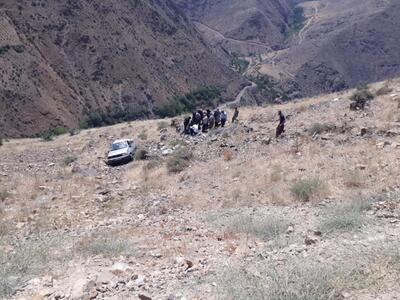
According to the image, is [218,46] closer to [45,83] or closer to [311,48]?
[311,48]

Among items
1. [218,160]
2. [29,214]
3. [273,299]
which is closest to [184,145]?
[218,160]

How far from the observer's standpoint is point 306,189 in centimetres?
1166

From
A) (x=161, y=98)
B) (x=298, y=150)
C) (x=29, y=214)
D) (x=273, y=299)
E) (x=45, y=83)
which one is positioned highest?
(x=273, y=299)

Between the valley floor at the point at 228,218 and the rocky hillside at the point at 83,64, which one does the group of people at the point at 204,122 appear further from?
the rocky hillside at the point at 83,64

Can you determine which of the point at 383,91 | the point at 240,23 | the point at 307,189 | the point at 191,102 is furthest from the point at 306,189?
the point at 240,23

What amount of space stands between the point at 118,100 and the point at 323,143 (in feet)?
170

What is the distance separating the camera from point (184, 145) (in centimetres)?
2261

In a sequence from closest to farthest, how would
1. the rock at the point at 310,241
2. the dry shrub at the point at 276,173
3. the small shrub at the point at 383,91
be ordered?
the rock at the point at 310,241 → the dry shrub at the point at 276,173 → the small shrub at the point at 383,91

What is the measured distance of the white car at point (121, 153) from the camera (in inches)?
920

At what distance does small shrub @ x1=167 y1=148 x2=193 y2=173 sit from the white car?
13.4 ft

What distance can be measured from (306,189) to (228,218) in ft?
7.27

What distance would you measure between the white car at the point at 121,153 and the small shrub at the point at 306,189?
1261 cm

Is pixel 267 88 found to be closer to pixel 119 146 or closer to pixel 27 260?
pixel 119 146

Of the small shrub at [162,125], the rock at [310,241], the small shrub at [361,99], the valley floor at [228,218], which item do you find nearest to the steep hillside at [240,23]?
the small shrub at [162,125]
